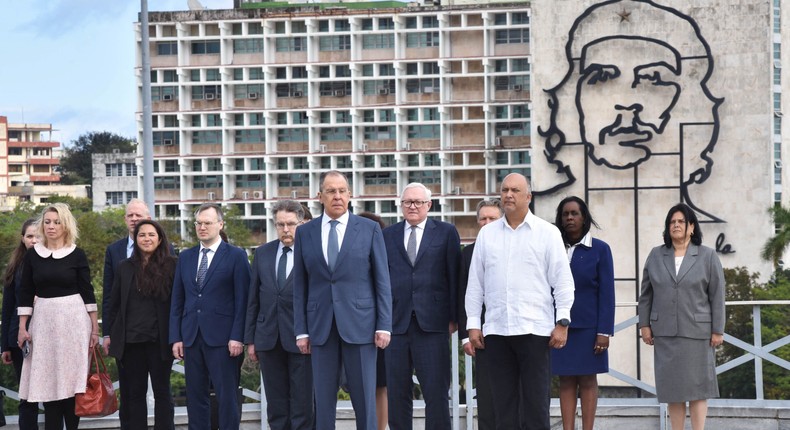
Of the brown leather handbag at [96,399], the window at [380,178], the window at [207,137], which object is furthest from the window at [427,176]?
the brown leather handbag at [96,399]

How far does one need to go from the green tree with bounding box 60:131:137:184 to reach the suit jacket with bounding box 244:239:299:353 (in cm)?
13055

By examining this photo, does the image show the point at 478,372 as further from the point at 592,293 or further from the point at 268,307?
the point at 268,307

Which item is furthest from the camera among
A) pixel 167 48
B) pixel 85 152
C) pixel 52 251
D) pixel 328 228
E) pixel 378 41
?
pixel 85 152

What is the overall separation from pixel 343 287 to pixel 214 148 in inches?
3969

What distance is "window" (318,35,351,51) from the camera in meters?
104

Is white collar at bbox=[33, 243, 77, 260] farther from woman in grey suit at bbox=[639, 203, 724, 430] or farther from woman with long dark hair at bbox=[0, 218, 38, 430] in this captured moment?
woman in grey suit at bbox=[639, 203, 724, 430]

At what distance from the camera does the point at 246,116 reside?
4183 inches

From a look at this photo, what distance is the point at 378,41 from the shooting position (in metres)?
104

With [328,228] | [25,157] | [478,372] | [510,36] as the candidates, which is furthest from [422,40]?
[328,228]

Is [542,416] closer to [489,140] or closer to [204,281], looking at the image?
[204,281]

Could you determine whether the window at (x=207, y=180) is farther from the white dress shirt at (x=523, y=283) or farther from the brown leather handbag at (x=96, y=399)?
the white dress shirt at (x=523, y=283)

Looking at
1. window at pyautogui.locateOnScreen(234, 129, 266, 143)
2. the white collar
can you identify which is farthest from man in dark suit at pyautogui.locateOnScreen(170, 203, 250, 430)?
window at pyautogui.locateOnScreen(234, 129, 266, 143)

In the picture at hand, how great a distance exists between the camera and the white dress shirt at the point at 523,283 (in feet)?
25.4

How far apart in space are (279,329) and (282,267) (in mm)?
413
